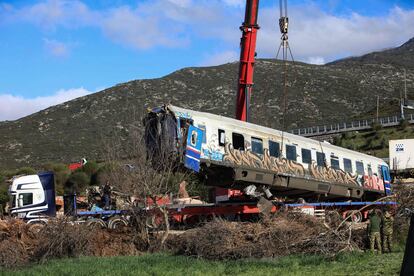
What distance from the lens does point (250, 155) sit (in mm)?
21797

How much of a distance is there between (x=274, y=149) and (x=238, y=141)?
1882mm

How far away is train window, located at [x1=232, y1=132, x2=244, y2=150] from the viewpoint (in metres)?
21.5

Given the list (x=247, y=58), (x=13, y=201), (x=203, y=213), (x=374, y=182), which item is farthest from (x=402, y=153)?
(x=13, y=201)

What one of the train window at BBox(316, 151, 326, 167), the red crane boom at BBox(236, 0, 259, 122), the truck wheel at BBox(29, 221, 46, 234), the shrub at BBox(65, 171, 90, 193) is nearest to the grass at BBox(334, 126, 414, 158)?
the shrub at BBox(65, 171, 90, 193)

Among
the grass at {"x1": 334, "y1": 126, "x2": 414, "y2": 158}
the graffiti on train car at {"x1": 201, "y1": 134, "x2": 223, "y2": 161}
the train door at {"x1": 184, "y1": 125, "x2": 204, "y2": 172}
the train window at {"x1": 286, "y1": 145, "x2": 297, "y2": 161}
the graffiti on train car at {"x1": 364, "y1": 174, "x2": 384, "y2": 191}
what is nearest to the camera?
the train door at {"x1": 184, "y1": 125, "x2": 204, "y2": 172}

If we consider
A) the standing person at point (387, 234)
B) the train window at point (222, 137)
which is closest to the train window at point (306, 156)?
the train window at point (222, 137)

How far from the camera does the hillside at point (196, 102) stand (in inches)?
2749

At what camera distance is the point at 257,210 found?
23500 millimetres

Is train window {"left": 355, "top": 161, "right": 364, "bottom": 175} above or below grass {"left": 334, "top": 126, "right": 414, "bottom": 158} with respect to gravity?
below

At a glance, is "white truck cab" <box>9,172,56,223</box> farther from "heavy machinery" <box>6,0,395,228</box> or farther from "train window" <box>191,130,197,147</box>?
"train window" <box>191,130,197,147</box>

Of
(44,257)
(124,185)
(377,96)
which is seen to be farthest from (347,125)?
(44,257)

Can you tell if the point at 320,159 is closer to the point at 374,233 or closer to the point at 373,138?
the point at 374,233

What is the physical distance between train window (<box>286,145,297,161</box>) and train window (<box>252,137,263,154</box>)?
1.69 m

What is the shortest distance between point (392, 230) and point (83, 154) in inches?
2012
